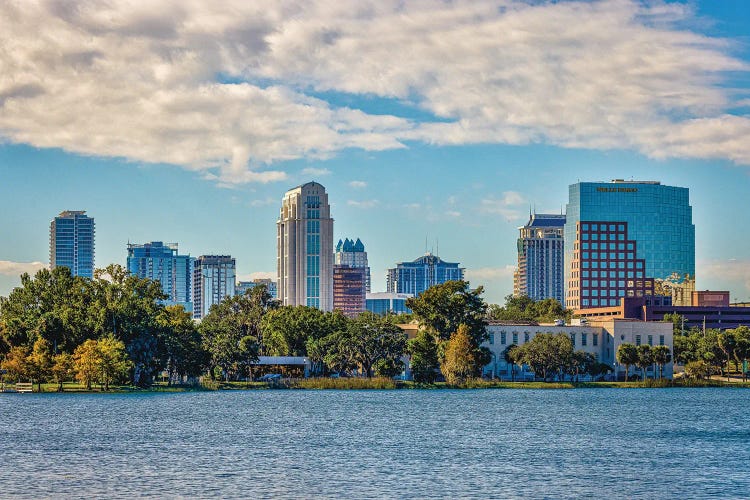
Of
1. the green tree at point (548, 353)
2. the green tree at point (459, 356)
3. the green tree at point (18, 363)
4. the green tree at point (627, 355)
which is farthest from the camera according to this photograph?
the green tree at point (627, 355)

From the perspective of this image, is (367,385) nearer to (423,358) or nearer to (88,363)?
(423,358)

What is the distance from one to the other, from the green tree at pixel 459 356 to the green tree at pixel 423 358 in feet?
6.19

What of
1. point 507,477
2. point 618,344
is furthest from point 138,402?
point 618,344

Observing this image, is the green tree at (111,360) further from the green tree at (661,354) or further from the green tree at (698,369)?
the green tree at (698,369)

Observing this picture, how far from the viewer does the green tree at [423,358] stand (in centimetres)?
17425

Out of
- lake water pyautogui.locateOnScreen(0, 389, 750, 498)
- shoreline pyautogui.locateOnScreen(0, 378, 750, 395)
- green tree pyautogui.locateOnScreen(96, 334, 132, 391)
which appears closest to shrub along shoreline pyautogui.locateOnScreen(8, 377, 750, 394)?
shoreline pyautogui.locateOnScreen(0, 378, 750, 395)

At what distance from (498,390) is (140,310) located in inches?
2111

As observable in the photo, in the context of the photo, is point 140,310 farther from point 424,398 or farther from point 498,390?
point 498,390

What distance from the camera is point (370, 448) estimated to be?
3428 inches

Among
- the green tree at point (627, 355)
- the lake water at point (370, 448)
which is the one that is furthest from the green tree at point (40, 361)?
the green tree at point (627, 355)

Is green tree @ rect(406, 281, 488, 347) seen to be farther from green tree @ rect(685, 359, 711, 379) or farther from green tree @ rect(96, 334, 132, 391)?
green tree @ rect(96, 334, 132, 391)

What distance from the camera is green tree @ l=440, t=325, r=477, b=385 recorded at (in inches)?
6796

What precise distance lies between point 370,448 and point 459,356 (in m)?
86.5

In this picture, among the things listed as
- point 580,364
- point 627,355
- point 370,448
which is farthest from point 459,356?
point 370,448
